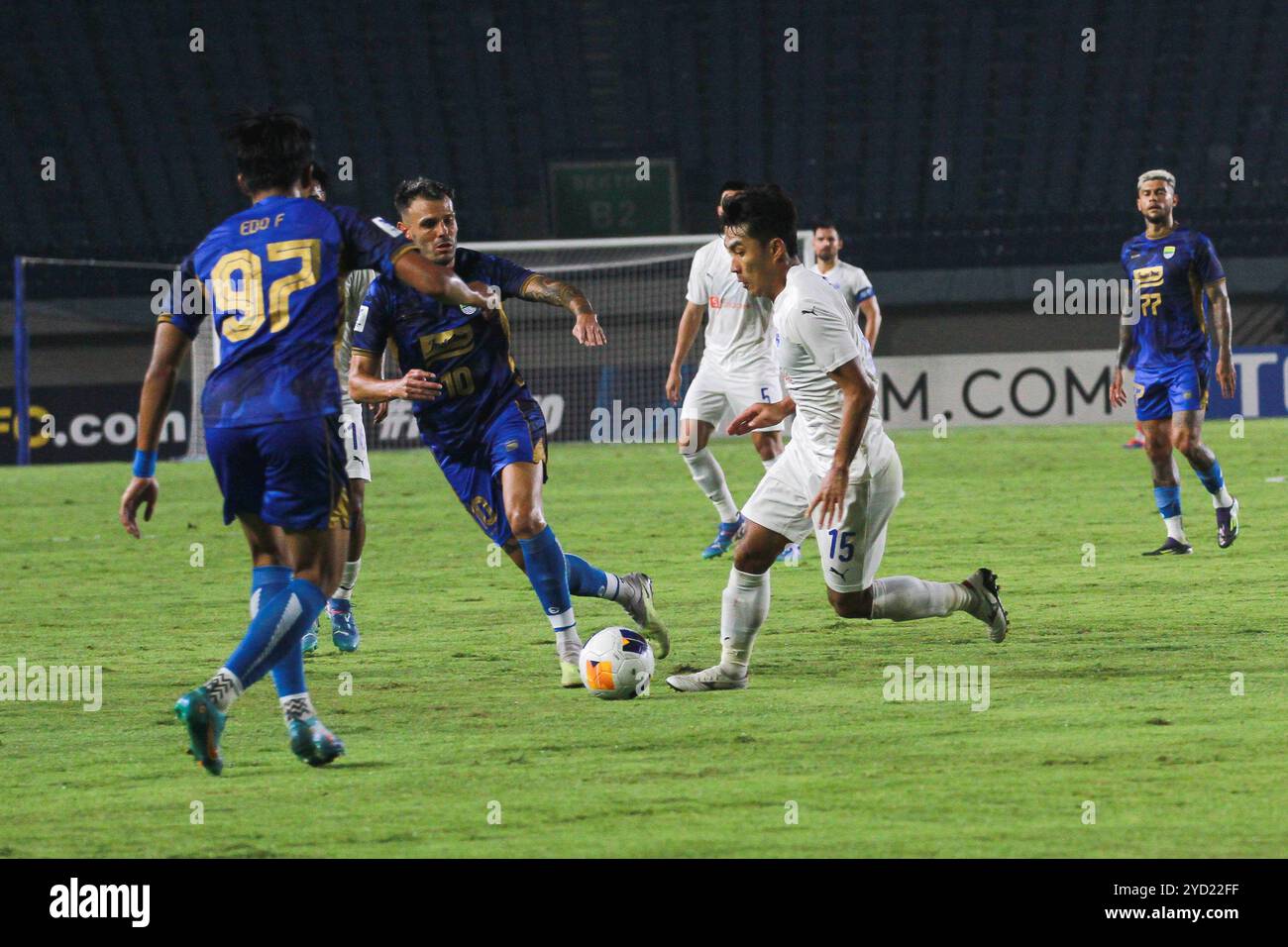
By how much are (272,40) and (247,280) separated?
85.8 feet

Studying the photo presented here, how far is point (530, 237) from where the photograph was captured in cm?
2891

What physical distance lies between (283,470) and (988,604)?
3.18m

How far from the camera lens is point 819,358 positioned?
19.4 feet

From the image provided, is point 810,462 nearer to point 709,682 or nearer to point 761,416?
point 761,416

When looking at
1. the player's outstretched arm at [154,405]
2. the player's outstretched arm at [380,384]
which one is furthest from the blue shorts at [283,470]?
the player's outstretched arm at [380,384]

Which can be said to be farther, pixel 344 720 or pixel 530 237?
pixel 530 237

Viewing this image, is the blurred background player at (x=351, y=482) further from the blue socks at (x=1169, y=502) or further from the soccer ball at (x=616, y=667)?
the blue socks at (x=1169, y=502)

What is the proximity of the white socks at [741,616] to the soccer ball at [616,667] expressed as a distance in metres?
0.29

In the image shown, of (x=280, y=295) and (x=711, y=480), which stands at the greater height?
(x=711, y=480)

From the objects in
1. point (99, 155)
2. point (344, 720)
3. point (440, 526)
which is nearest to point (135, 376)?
point (99, 155)

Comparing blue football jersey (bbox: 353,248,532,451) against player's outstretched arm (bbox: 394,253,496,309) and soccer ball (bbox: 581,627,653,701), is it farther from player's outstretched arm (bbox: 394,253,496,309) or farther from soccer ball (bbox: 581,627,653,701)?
player's outstretched arm (bbox: 394,253,496,309)

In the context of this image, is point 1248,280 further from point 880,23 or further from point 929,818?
point 929,818

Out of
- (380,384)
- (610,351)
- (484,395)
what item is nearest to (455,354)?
(484,395)
